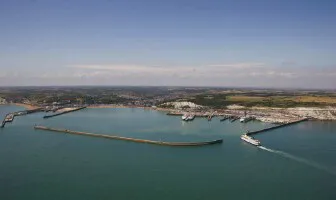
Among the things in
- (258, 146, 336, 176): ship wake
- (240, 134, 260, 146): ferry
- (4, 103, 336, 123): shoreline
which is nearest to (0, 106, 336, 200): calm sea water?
(258, 146, 336, 176): ship wake

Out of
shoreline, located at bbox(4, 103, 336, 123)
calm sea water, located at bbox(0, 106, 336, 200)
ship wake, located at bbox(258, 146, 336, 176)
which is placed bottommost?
calm sea water, located at bbox(0, 106, 336, 200)

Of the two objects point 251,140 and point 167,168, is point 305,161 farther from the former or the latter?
point 167,168

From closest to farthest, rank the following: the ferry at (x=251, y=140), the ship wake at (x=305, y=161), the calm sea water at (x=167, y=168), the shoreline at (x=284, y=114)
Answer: the calm sea water at (x=167, y=168), the ship wake at (x=305, y=161), the ferry at (x=251, y=140), the shoreline at (x=284, y=114)

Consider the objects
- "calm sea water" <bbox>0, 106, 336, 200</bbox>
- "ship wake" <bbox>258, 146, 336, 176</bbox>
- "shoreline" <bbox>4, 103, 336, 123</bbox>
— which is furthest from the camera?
"shoreline" <bbox>4, 103, 336, 123</bbox>

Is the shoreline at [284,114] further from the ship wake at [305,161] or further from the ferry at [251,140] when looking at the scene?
the ship wake at [305,161]

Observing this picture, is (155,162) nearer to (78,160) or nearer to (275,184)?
(78,160)

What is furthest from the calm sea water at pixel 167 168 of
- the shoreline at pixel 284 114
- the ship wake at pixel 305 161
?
the shoreline at pixel 284 114

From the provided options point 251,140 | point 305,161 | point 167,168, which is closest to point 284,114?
point 251,140

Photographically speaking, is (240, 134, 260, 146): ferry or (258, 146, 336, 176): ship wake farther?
(240, 134, 260, 146): ferry

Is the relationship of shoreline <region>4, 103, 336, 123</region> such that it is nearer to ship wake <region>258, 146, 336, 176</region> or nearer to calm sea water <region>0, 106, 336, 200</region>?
calm sea water <region>0, 106, 336, 200</region>
